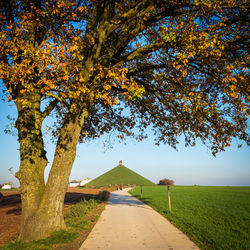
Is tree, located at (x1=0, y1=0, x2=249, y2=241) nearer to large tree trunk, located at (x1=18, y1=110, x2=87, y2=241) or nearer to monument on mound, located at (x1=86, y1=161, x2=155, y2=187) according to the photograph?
large tree trunk, located at (x1=18, y1=110, x2=87, y2=241)

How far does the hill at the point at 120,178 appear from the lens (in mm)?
109000

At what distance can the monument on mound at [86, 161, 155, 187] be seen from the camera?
109m

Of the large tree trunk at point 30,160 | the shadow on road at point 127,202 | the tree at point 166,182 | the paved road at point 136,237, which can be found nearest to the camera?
the paved road at point 136,237

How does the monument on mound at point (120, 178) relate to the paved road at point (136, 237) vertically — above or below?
below

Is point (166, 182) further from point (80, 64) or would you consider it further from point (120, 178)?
point (80, 64)

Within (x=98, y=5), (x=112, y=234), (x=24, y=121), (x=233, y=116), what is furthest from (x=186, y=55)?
(x=112, y=234)

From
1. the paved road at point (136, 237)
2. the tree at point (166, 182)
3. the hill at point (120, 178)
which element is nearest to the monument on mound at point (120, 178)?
the hill at point (120, 178)

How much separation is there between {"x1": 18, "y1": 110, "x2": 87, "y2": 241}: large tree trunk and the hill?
104 meters

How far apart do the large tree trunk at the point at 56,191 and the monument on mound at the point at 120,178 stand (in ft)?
341

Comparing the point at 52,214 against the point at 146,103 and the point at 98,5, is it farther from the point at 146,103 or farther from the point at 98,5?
the point at 98,5

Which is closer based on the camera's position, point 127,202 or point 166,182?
point 127,202

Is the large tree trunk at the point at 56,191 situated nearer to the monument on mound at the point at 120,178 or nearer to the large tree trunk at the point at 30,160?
the large tree trunk at the point at 30,160

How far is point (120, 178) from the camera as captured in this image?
115188 mm

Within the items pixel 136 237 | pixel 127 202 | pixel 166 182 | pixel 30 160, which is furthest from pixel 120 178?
pixel 30 160
